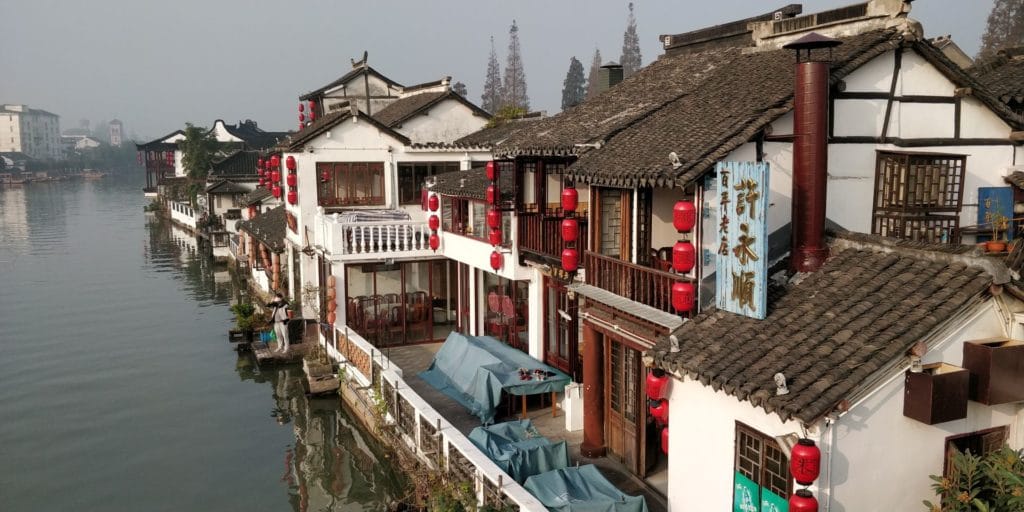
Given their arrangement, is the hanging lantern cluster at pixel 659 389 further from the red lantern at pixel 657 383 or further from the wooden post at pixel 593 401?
the wooden post at pixel 593 401

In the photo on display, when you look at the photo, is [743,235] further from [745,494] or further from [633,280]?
[745,494]

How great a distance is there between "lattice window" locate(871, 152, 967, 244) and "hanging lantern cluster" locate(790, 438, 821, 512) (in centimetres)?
501

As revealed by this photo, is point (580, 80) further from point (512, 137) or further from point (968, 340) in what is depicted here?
point (968, 340)

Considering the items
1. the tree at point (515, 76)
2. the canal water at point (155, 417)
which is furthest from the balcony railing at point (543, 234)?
the tree at point (515, 76)

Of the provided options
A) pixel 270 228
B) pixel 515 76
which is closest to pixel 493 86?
pixel 515 76

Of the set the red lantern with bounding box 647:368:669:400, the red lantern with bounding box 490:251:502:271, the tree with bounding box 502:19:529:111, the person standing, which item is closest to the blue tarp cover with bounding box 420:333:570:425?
the red lantern with bounding box 490:251:502:271

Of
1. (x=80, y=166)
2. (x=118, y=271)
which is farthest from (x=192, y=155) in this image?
(x=80, y=166)

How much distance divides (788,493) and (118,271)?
44231mm

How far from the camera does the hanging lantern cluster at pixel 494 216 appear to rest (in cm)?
1780

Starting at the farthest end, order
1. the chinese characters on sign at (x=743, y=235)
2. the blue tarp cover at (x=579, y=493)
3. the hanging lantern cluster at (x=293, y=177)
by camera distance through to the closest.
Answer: the hanging lantern cluster at (x=293, y=177) < the blue tarp cover at (x=579, y=493) < the chinese characters on sign at (x=743, y=235)

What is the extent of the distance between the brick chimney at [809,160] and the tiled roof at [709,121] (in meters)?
0.40

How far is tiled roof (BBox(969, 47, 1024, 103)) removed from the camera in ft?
50.5

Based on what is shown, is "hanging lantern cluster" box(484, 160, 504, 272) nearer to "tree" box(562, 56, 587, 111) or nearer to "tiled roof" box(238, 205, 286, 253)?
"tiled roof" box(238, 205, 286, 253)

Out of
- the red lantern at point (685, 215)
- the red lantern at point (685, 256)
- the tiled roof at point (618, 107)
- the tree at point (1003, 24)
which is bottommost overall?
the red lantern at point (685, 256)
